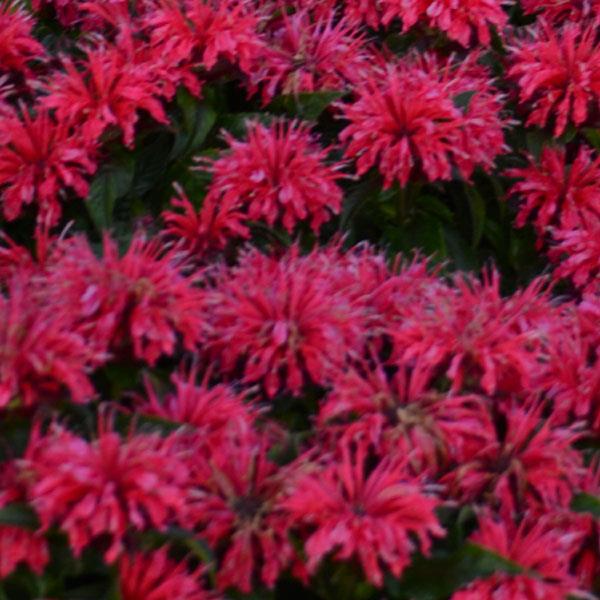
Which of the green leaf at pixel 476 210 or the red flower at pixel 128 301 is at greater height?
the red flower at pixel 128 301

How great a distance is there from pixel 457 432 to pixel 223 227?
0.98ft

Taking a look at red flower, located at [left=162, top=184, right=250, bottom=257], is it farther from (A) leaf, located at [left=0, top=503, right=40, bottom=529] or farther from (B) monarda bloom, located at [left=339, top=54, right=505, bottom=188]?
(A) leaf, located at [left=0, top=503, right=40, bottom=529]

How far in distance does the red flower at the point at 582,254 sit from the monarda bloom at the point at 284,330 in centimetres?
27

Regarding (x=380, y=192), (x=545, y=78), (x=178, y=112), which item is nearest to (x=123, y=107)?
(x=178, y=112)

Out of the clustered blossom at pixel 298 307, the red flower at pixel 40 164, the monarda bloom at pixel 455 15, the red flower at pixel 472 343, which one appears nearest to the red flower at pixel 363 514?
the clustered blossom at pixel 298 307

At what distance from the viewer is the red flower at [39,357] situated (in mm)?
741

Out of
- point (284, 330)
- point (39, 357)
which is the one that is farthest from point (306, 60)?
point (39, 357)

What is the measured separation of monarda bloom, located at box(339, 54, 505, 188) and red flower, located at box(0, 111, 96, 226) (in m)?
0.24

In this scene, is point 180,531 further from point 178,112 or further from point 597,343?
point 178,112

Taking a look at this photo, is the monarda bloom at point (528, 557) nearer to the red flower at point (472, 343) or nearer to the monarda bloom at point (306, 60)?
the red flower at point (472, 343)

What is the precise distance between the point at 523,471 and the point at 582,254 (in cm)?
32

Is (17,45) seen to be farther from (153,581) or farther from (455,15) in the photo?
(153,581)

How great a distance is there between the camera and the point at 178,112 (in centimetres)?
110

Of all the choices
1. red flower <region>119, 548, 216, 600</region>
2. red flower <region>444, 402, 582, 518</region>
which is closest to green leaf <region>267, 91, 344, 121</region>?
red flower <region>444, 402, 582, 518</region>
